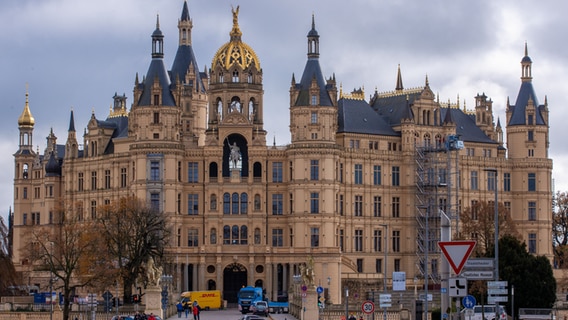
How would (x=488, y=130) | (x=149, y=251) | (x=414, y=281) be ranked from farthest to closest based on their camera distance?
(x=488, y=130) → (x=414, y=281) → (x=149, y=251)

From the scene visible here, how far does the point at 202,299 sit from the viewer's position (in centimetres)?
12488

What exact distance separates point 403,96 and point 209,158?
22.9 metres

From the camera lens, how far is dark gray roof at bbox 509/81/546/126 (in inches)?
5891

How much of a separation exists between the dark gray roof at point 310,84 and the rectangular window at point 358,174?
323 inches

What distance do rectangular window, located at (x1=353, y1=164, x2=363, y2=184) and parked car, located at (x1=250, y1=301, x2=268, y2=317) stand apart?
32714 mm

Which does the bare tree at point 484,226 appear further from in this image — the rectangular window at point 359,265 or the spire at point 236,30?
the spire at point 236,30

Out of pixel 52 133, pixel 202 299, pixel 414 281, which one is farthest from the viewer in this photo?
pixel 52 133

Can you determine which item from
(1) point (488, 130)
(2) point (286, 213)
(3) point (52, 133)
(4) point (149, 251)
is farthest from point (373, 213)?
(3) point (52, 133)

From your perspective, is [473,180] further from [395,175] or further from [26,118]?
[26,118]

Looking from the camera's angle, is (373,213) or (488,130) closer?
(373,213)

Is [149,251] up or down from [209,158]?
down

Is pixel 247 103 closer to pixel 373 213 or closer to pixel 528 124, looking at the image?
pixel 373 213

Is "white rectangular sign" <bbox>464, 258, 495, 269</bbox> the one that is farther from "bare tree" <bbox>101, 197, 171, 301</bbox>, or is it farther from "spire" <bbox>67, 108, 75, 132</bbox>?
"spire" <bbox>67, 108, 75, 132</bbox>

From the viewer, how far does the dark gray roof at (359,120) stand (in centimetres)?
14288
